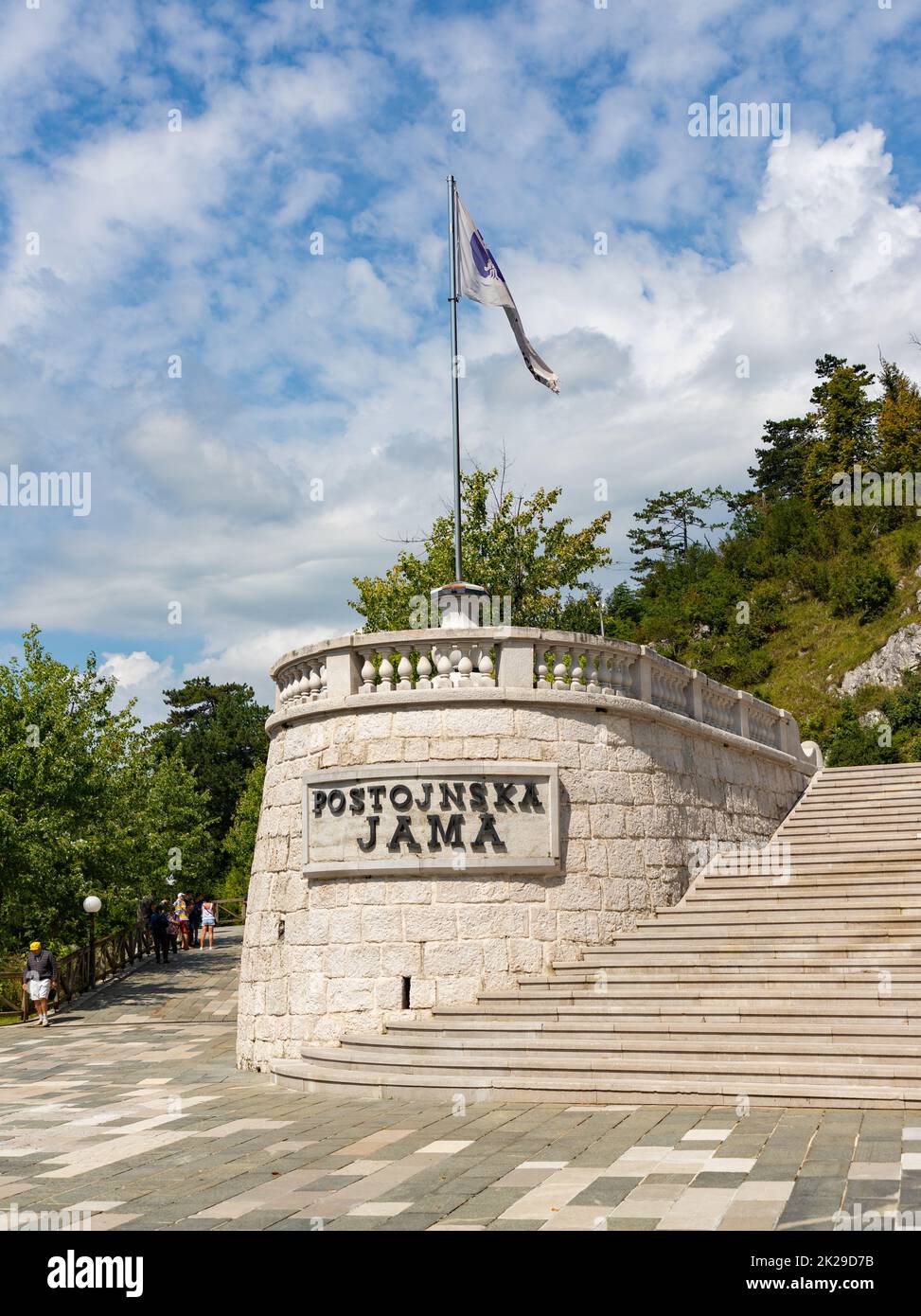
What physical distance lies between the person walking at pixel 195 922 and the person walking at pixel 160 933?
596 centimetres

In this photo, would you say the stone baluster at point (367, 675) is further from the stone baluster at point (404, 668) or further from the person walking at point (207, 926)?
the person walking at point (207, 926)

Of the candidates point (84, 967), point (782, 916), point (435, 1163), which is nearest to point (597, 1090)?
point (435, 1163)

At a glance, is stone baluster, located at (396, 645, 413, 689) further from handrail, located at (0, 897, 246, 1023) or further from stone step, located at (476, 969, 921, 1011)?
handrail, located at (0, 897, 246, 1023)

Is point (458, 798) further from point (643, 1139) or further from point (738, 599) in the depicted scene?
point (738, 599)

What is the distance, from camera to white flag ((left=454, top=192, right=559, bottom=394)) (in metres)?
18.0

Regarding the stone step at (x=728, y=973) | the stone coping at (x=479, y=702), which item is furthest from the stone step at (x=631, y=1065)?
Answer: the stone coping at (x=479, y=702)

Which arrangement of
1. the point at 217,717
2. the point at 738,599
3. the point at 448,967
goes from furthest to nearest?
the point at 217,717 → the point at 738,599 → the point at 448,967

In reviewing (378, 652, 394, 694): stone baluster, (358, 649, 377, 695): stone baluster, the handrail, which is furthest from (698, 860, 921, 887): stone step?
the handrail

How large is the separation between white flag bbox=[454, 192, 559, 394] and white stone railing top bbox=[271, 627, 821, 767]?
6.00 m
